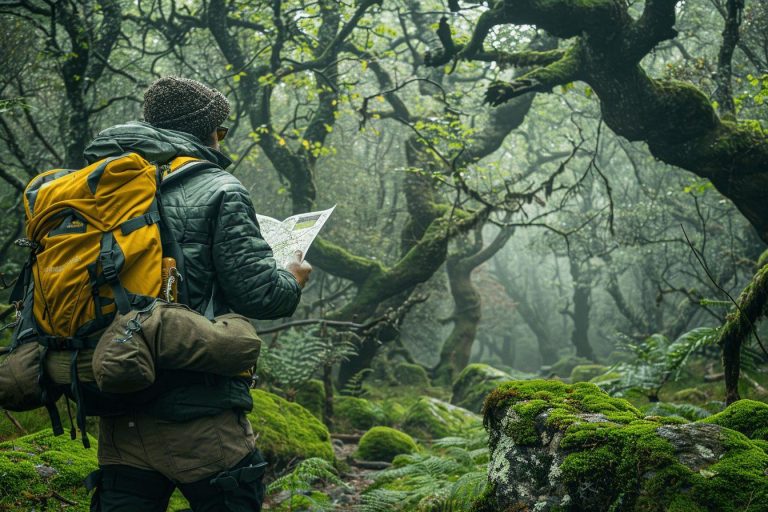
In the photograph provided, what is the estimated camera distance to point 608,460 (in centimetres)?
265

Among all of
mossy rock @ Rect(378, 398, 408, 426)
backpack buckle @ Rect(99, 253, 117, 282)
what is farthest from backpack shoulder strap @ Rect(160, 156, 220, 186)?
mossy rock @ Rect(378, 398, 408, 426)

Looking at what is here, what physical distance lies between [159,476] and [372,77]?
2246 centimetres

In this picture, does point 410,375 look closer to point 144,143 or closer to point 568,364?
point 568,364

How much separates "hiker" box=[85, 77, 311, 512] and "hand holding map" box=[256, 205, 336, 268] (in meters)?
0.18

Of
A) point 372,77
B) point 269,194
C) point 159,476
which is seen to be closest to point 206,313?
point 159,476

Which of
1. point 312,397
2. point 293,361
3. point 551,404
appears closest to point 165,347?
point 551,404

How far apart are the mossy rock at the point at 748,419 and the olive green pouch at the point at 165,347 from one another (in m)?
2.27

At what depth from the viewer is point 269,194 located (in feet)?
66.7

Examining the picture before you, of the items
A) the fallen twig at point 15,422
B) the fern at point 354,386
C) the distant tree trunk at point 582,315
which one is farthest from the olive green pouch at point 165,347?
the distant tree trunk at point 582,315

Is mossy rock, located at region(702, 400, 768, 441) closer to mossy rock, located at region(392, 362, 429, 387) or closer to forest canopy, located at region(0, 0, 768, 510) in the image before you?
forest canopy, located at region(0, 0, 768, 510)

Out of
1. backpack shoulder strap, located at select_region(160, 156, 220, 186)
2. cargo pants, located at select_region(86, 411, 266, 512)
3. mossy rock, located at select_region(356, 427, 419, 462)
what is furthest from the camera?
mossy rock, located at select_region(356, 427, 419, 462)

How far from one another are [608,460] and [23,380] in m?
2.38

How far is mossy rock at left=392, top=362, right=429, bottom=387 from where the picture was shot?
592 inches

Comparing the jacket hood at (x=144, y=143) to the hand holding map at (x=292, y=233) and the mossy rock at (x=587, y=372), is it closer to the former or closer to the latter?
the hand holding map at (x=292, y=233)
